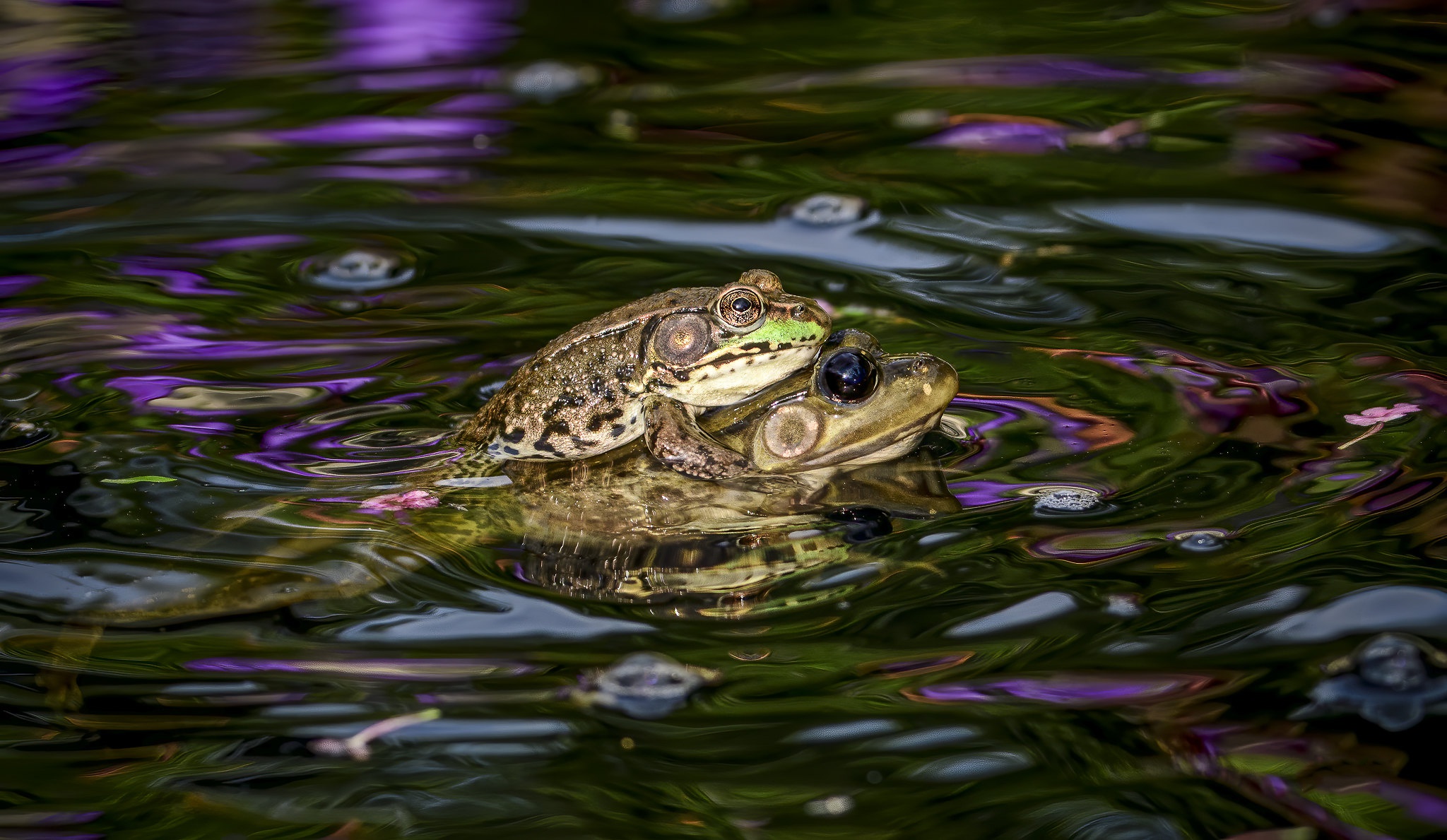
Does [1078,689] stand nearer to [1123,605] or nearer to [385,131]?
[1123,605]

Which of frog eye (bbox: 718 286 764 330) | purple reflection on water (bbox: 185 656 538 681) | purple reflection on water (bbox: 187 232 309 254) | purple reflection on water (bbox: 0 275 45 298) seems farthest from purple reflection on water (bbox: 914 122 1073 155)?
purple reflection on water (bbox: 0 275 45 298)

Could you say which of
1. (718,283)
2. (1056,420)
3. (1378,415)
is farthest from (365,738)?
(1378,415)

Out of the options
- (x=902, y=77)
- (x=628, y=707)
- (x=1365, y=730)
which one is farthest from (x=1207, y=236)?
(x=628, y=707)

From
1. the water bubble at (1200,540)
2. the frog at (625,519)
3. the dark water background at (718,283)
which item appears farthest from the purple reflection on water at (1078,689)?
the frog at (625,519)

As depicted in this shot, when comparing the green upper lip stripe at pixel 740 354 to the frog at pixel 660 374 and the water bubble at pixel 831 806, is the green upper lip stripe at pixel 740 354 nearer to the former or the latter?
the frog at pixel 660 374

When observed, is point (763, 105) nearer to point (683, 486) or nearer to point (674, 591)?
point (683, 486)

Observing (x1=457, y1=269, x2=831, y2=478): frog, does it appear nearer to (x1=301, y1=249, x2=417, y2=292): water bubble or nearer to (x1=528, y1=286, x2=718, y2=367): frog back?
(x1=528, y1=286, x2=718, y2=367): frog back
